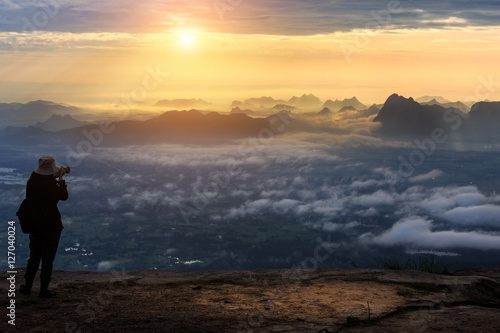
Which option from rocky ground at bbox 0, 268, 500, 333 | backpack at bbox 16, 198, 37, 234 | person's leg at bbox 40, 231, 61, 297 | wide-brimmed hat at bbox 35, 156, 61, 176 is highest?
wide-brimmed hat at bbox 35, 156, 61, 176

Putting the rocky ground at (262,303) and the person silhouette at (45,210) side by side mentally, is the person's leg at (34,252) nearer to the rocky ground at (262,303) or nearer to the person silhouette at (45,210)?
the person silhouette at (45,210)

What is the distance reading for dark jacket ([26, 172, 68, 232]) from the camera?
892cm

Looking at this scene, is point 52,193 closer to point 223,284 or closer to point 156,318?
point 156,318

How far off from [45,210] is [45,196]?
0.95 feet

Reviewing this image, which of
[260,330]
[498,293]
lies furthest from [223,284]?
[498,293]

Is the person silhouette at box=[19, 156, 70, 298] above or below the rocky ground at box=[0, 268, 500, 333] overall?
above

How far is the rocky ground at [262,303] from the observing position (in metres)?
7.36

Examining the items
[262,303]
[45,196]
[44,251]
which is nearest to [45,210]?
[45,196]

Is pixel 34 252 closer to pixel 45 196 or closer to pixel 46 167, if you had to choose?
pixel 45 196

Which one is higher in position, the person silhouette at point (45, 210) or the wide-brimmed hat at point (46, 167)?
the wide-brimmed hat at point (46, 167)

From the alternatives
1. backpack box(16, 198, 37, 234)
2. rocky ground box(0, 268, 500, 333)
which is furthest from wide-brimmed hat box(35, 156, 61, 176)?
rocky ground box(0, 268, 500, 333)

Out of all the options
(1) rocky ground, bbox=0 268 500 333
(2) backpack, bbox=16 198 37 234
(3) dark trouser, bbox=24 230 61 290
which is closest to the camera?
(1) rocky ground, bbox=0 268 500 333

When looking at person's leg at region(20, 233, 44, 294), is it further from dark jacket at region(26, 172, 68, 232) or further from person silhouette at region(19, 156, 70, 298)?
dark jacket at region(26, 172, 68, 232)

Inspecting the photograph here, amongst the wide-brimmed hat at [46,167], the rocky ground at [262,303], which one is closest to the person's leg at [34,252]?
the rocky ground at [262,303]
